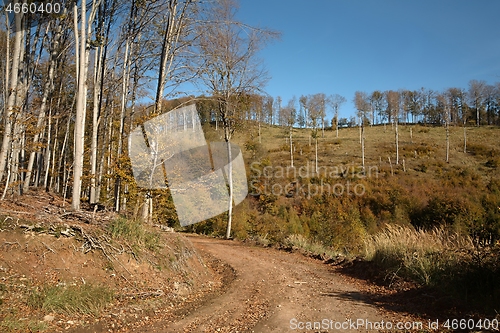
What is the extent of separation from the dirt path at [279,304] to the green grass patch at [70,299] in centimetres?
91

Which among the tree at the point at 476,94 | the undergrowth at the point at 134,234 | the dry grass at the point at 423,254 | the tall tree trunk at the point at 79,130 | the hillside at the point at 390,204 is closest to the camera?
the dry grass at the point at 423,254

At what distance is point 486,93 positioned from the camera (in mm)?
61281

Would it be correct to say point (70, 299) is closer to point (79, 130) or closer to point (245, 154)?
point (79, 130)

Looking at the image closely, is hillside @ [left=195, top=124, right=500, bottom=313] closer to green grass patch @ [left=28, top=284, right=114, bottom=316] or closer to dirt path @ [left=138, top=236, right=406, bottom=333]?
dirt path @ [left=138, top=236, right=406, bottom=333]

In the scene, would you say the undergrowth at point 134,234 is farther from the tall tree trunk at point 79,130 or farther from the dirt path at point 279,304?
the dirt path at point 279,304

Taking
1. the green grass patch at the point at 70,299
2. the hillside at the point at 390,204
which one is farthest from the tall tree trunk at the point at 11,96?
the hillside at the point at 390,204

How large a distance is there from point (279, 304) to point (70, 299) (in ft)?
10.8

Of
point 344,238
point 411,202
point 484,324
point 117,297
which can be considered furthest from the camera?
point 411,202

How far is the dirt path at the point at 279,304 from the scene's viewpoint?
479 centimetres

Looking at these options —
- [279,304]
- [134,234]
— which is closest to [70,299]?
[134,234]

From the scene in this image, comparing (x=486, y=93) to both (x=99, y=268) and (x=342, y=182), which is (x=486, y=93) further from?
(x=99, y=268)

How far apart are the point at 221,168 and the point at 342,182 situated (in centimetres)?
1756

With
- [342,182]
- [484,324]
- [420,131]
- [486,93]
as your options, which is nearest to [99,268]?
[484,324]

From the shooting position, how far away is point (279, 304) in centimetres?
589
